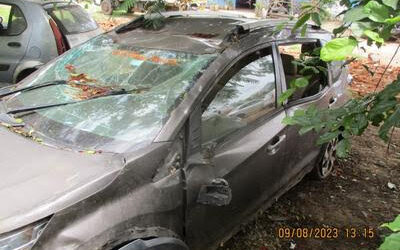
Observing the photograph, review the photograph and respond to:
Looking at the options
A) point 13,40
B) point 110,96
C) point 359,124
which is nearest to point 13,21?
point 13,40

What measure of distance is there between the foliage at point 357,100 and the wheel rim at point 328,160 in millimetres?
2341

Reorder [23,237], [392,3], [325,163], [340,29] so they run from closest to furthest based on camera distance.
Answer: [392,3] → [23,237] → [340,29] → [325,163]

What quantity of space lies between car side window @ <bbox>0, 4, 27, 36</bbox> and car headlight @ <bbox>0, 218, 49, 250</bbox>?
498 centimetres

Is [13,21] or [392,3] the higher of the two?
[392,3]

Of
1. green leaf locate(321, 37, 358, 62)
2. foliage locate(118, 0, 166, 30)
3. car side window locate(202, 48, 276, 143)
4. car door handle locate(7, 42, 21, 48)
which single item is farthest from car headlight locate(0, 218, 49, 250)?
car door handle locate(7, 42, 21, 48)

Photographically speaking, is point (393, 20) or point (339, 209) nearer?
point (393, 20)

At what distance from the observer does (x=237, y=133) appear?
3031 mm

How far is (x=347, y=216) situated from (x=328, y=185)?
0.63m

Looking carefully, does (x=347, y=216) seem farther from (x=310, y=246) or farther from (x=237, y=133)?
(x=237, y=133)

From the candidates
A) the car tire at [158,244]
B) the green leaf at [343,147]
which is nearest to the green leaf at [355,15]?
the green leaf at [343,147]

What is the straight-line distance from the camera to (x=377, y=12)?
1.57 metres

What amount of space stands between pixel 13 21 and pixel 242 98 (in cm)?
457
